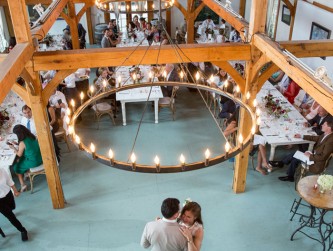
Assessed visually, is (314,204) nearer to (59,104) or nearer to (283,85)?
(283,85)

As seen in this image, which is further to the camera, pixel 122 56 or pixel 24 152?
pixel 24 152

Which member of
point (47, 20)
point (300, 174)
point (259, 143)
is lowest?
point (300, 174)

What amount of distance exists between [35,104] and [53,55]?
33.3 inches

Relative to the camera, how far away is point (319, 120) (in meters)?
7.08

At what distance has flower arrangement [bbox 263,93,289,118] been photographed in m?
7.45

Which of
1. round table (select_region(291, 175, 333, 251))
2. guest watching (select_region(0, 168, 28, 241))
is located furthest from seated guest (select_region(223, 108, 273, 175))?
guest watching (select_region(0, 168, 28, 241))

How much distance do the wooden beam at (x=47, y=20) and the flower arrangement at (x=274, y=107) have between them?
4.49 meters

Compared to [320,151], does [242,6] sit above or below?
above

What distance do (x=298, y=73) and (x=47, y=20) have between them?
3901 millimetres

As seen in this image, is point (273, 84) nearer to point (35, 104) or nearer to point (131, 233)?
point (131, 233)

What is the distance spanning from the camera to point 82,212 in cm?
610

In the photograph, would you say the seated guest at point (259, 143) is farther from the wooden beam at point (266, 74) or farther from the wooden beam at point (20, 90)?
the wooden beam at point (20, 90)

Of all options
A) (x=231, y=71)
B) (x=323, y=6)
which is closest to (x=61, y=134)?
(x=231, y=71)

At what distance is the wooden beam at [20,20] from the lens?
4492mm
